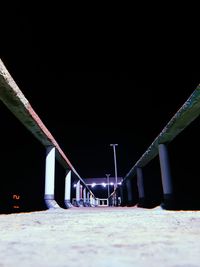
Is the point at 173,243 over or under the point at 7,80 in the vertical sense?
under

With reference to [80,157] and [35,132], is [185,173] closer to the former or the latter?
[35,132]

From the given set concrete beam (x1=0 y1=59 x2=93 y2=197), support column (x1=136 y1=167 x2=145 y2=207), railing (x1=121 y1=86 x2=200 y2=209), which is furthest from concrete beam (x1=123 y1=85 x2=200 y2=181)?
support column (x1=136 y1=167 x2=145 y2=207)

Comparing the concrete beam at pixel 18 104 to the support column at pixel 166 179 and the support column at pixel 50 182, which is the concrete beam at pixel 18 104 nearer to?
the support column at pixel 50 182

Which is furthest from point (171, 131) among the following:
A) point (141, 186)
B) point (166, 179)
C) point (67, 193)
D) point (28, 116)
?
point (67, 193)

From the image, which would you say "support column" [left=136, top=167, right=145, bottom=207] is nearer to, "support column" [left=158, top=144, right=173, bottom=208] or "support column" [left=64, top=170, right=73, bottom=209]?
"support column" [left=64, top=170, right=73, bottom=209]

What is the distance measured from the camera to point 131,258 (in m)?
0.68

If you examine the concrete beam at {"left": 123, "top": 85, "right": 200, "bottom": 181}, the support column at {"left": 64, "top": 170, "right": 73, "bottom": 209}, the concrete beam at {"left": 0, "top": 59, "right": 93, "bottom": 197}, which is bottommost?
the support column at {"left": 64, "top": 170, "right": 73, "bottom": 209}

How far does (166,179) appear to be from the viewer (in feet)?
13.5

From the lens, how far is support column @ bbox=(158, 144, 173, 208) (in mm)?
3912

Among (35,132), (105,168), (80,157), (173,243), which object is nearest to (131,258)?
(173,243)

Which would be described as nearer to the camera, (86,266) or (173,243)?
(86,266)

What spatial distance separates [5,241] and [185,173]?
20.2 ft

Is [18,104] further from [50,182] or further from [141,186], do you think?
[141,186]

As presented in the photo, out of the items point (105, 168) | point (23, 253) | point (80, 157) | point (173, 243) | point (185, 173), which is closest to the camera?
point (23, 253)
